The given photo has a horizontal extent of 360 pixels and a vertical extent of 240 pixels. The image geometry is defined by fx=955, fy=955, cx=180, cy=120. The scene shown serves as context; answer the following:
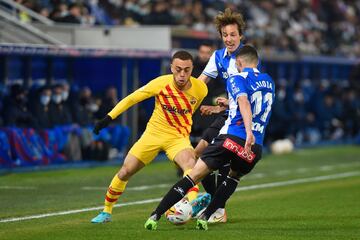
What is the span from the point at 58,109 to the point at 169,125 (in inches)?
365

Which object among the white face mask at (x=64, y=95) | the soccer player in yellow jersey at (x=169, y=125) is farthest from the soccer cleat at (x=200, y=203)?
the white face mask at (x=64, y=95)

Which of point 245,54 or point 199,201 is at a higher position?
point 245,54

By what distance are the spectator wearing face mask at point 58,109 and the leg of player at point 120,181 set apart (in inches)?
351

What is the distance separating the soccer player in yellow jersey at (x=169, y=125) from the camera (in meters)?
9.73

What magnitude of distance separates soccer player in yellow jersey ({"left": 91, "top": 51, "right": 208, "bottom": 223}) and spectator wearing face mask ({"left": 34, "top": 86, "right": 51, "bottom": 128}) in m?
8.66

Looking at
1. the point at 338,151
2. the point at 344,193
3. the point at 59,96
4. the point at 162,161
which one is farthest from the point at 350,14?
the point at 344,193

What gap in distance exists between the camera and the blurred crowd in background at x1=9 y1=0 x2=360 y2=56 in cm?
2213

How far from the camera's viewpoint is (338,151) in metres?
26.5

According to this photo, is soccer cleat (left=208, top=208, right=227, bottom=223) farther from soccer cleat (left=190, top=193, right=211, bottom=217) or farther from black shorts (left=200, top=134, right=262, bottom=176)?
black shorts (left=200, top=134, right=262, bottom=176)

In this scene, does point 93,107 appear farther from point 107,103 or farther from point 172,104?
point 172,104

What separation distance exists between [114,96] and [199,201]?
10347 mm

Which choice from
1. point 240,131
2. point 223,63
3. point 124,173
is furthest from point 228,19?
point 124,173

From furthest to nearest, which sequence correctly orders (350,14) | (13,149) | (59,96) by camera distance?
1. (350,14)
2. (59,96)
3. (13,149)

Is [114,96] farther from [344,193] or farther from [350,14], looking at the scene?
[350,14]
